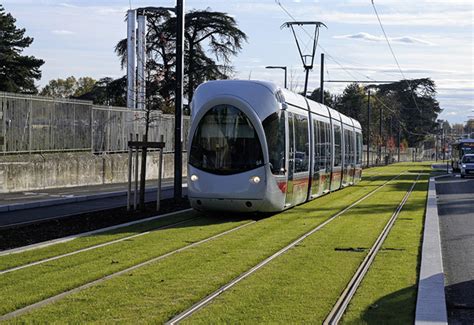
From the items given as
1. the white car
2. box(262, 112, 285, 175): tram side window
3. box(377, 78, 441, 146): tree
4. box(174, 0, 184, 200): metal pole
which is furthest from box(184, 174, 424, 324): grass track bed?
box(377, 78, 441, 146): tree

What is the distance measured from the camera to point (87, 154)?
30.8 m

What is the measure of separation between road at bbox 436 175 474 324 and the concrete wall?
13.8m

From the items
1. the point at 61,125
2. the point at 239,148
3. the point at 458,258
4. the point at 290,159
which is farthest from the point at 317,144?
the point at 61,125

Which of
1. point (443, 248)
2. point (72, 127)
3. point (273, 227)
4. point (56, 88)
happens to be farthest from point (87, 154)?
point (56, 88)

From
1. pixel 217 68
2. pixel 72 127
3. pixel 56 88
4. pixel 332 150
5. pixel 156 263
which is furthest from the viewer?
pixel 56 88

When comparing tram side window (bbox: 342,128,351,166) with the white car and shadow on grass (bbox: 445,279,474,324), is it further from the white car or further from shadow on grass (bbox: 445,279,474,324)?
the white car

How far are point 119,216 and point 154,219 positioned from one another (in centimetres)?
95

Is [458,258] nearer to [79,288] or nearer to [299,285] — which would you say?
[299,285]

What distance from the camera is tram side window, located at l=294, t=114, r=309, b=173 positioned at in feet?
61.4

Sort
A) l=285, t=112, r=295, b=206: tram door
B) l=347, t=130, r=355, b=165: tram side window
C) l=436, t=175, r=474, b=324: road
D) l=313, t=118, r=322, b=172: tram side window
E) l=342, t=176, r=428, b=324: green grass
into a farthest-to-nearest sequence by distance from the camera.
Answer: l=347, t=130, r=355, b=165: tram side window
l=313, t=118, r=322, b=172: tram side window
l=285, t=112, r=295, b=206: tram door
l=436, t=175, r=474, b=324: road
l=342, t=176, r=428, b=324: green grass

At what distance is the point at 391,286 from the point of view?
887cm

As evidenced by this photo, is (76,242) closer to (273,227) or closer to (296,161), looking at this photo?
(273,227)

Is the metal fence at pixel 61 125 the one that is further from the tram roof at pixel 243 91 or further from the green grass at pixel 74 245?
the green grass at pixel 74 245

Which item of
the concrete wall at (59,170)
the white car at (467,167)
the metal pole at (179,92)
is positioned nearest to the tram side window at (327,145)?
the metal pole at (179,92)
